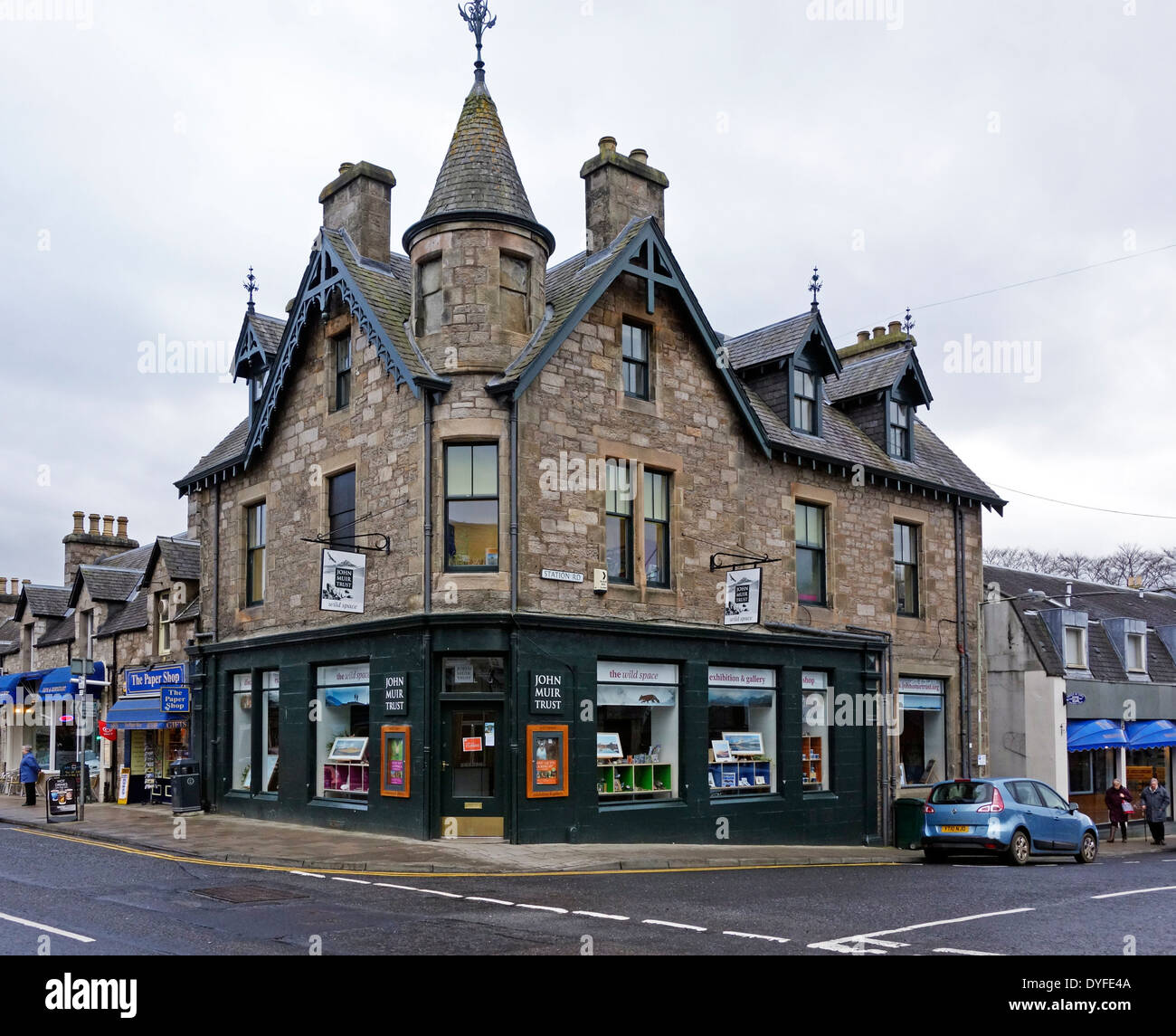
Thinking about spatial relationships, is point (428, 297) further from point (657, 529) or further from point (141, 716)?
point (141, 716)

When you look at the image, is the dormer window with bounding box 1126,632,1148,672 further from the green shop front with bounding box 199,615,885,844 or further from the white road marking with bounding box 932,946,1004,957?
the white road marking with bounding box 932,946,1004,957

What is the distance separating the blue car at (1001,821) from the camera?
19.2 m

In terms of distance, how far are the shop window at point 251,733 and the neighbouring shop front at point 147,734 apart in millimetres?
2446

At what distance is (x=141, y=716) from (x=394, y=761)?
1163 centimetres

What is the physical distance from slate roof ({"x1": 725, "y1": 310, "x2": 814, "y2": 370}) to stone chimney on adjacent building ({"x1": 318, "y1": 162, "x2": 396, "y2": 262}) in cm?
796

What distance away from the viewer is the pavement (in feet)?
52.8

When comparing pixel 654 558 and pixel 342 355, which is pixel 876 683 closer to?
pixel 654 558

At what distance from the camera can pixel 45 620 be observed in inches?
1548

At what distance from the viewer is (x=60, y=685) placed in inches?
1284

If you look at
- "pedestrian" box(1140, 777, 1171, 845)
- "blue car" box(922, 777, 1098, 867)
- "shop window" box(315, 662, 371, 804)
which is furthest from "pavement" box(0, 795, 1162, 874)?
"pedestrian" box(1140, 777, 1171, 845)

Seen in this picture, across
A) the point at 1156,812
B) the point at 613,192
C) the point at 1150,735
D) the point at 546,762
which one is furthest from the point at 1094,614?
the point at 546,762

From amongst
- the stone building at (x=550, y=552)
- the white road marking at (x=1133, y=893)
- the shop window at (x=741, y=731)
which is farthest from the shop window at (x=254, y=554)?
the white road marking at (x=1133, y=893)

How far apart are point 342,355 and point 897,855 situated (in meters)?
14.0
